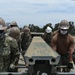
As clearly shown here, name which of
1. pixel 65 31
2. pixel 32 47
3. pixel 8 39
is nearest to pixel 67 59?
pixel 65 31

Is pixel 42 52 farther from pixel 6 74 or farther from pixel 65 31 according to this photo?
pixel 65 31

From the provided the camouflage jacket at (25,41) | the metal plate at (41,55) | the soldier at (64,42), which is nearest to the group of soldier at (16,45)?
the soldier at (64,42)

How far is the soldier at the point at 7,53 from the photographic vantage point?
6.29 meters

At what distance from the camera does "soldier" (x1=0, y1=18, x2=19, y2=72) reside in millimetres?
6285

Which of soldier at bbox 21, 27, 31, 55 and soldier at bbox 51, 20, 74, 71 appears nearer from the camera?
soldier at bbox 51, 20, 74, 71

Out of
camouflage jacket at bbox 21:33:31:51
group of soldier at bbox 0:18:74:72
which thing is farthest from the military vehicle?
camouflage jacket at bbox 21:33:31:51

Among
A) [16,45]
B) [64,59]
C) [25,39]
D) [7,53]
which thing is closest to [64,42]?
[64,59]

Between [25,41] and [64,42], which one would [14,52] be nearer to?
[64,42]

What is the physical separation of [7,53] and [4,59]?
12 cm

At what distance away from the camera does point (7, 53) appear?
638 cm

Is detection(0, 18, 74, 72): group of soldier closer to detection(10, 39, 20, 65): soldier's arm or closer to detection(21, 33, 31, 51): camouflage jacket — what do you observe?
detection(10, 39, 20, 65): soldier's arm

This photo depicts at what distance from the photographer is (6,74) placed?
427cm

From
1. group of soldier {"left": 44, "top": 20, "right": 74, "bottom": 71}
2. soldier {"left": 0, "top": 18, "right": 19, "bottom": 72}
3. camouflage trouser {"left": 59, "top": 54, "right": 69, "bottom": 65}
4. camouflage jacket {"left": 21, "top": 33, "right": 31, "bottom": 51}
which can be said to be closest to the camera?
soldier {"left": 0, "top": 18, "right": 19, "bottom": 72}

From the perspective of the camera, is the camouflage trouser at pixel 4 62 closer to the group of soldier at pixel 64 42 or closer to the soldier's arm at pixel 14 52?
the soldier's arm at pixel 14 52
